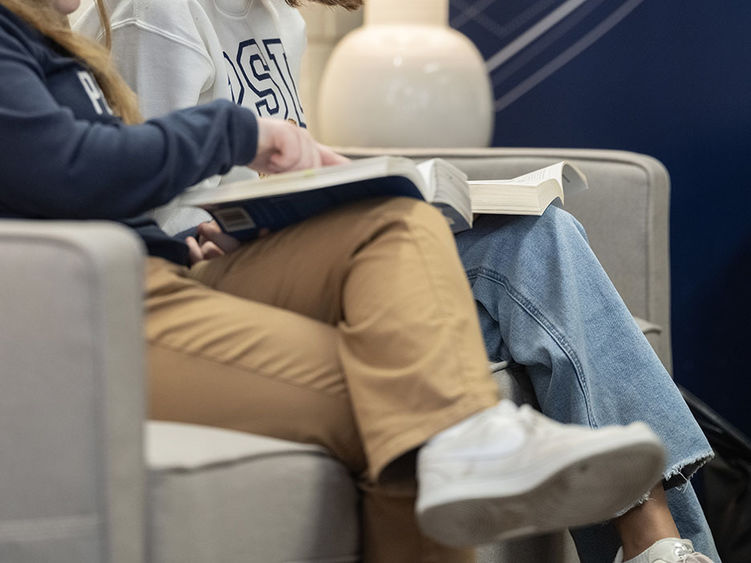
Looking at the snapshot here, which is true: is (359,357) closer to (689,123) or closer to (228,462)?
(228,462)

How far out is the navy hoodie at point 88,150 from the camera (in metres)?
0.88

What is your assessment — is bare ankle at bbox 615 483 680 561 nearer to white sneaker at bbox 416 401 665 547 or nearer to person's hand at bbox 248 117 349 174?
white sneaker at bbox 416 401 665 547

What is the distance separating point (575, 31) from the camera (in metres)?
2.35

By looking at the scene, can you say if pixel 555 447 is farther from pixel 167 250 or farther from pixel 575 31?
pixel 575 31

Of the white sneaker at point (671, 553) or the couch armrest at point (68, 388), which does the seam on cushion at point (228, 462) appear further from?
the white sneaker at point (671, 553)

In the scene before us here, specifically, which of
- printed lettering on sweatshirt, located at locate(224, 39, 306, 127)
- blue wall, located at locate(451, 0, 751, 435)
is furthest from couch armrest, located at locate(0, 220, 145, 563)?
blue wall, located at locate(451, 0, 751, 435)

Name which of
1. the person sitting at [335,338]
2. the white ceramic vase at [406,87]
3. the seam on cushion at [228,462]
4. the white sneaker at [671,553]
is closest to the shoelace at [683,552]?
the white sneaker at [671,553]

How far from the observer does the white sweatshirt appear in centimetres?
134

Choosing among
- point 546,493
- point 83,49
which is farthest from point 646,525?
point 83,49

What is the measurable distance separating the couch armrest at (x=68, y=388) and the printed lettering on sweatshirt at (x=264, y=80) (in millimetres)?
Result: 743

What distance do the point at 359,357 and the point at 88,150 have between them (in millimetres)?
275

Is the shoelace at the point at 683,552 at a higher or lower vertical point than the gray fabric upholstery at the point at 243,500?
lower

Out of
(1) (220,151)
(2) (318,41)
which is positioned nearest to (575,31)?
(2) (318,41)

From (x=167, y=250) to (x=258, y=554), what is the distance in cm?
33
